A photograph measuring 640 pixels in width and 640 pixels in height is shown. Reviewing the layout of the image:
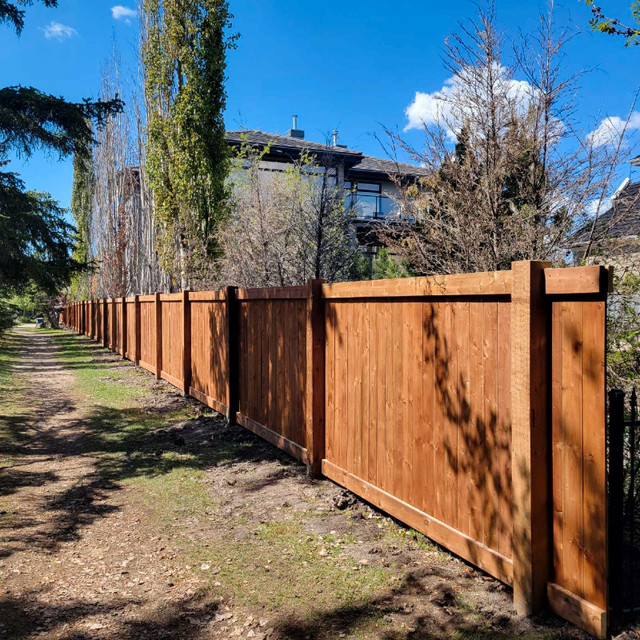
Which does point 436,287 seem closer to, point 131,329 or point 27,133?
point 27,133

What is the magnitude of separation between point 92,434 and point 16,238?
32.5 ft

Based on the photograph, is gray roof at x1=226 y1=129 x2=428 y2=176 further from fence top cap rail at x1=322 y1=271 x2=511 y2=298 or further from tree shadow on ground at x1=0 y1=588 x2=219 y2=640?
tree shadow on ground at x1=0 y1=588 x2=219 y2=640

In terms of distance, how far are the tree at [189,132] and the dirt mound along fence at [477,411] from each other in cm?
1008

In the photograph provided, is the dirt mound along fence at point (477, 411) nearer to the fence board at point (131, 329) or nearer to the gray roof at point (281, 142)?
the fence board at point (131, 329)

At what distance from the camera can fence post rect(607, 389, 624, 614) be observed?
Result: 2713mm

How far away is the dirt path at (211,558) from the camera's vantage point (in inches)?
118

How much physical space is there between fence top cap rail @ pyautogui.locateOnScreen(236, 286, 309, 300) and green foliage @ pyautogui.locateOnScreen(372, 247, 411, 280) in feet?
24.5

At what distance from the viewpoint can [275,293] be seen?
626cm

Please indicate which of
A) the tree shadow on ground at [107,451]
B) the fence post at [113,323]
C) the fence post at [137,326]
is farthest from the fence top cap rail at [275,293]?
the fence post at [113,323]

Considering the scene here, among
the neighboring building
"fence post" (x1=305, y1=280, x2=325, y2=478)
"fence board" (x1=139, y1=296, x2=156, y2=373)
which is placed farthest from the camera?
"fence board" (x1=139, y1=296, x2=156, y2=373)

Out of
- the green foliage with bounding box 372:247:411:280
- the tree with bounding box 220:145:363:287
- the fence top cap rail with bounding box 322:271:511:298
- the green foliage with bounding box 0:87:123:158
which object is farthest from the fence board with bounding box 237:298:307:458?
the green foliage with bounding box 372:247:411:280

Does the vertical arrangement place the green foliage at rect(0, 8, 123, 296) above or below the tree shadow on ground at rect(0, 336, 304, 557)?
above

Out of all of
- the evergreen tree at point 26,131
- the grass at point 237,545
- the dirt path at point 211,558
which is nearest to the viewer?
the dirt path at point 211,558

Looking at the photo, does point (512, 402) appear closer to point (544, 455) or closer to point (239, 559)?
point (544, 455)
